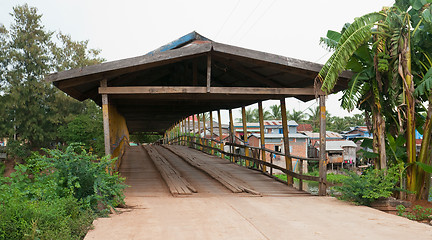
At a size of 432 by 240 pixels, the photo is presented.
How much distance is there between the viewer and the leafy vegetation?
15.3 ft

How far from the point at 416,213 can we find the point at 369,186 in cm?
102

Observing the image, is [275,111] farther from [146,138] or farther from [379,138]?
[379,138]

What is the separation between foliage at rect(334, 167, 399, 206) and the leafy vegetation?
4.95 meters

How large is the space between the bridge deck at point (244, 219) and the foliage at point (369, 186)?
1.02 ft

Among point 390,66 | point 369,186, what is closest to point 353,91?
point 390,66

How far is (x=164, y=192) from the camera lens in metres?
8.95

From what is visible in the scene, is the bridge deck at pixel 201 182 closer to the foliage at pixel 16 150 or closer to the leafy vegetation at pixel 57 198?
the leafy vegetation at pixel 57 198

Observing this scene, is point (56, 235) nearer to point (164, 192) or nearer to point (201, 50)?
point (164, 192)

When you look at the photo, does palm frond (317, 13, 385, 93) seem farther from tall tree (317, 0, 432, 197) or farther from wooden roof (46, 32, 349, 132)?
wooden roof (46, 32, 349, 132)

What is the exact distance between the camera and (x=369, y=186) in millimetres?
7777

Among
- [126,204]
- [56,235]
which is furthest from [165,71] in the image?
[56,235]

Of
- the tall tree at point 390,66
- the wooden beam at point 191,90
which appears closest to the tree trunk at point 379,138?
the tall tree at point 390,66

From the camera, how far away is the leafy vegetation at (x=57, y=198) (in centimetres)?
466

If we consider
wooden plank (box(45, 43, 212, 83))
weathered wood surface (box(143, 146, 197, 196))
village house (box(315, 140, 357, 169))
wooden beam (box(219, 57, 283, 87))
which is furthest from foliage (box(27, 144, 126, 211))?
village house (box(315, 140, 357, 169))
